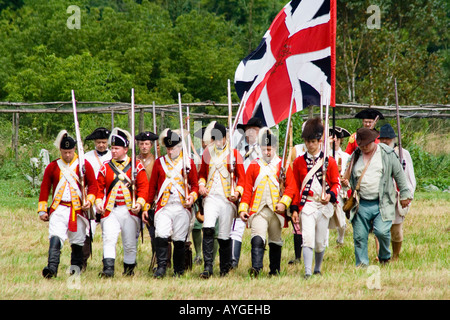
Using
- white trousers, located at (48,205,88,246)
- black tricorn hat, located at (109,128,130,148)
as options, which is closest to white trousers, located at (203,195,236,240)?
black tricorn hat, located at (109,128,130,148)

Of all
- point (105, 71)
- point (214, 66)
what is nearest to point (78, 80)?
point (105, 71)

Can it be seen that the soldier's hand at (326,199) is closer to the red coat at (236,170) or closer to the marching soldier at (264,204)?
the marching soldier at (264,204)

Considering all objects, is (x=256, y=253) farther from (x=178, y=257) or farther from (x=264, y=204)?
(x=178, y=257)

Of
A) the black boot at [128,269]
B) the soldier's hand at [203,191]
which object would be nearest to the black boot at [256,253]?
the soldier's hand at [203,191]

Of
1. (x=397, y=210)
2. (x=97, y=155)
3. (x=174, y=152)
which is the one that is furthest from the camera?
(x=97, y=155)

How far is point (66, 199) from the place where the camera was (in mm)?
8688

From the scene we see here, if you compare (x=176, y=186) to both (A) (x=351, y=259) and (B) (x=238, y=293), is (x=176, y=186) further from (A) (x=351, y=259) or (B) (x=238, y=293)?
(A) (x=351, y=259)

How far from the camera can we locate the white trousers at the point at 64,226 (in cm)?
861

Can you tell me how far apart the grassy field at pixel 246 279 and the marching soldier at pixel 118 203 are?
0.34 metres

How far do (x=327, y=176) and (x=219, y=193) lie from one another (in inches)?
53.1

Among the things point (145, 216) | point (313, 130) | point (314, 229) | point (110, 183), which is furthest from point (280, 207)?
point (110, 183)

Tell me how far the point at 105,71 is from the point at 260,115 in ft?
61.0

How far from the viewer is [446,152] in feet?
65.6

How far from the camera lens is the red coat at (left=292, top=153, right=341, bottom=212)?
27.6ft
